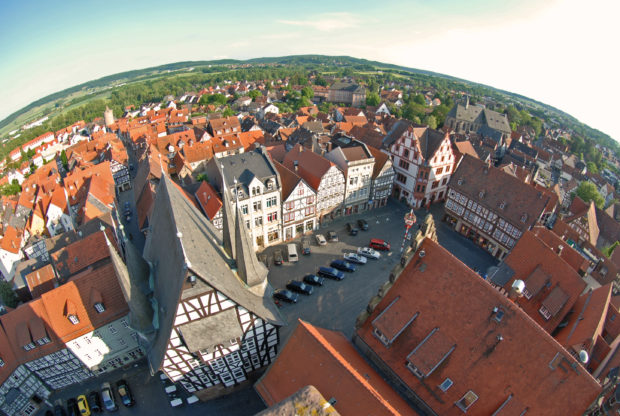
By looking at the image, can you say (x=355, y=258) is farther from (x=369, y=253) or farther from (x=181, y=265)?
(x=181, y=265)

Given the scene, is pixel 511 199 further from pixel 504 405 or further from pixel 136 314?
pixel 136 314

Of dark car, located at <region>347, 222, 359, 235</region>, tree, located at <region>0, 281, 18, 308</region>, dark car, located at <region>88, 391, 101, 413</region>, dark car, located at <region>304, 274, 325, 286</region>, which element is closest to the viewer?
dark car, located at <region>88, 391, 101, 413</region>

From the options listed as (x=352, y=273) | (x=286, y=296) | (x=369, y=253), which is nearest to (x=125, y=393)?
(x=286, y=296)

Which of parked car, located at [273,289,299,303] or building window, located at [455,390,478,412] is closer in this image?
building window, located at [455,390,478,412]

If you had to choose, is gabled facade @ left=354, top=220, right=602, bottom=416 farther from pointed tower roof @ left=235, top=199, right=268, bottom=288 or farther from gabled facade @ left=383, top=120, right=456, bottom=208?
gabled facade @ left=383, top=120, right=456, bottom=208

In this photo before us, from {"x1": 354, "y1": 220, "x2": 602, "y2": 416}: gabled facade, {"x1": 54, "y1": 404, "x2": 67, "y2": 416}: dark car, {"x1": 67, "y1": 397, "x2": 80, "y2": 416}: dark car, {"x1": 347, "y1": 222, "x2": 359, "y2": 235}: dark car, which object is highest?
{"x1": 354, "y1": 220, "x2": 602, "y2": 416}: gabled facade

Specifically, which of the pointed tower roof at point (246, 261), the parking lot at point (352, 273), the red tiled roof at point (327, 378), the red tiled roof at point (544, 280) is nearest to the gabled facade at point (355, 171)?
the parking lot at point (352, 273)

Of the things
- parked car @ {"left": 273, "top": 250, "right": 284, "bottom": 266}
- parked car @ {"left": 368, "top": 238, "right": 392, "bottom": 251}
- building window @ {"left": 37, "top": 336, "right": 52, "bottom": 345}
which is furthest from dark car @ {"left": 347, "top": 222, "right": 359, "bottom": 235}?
building window @ {"left": 37, "top": 336, "right": 52, "bottom": 345}
